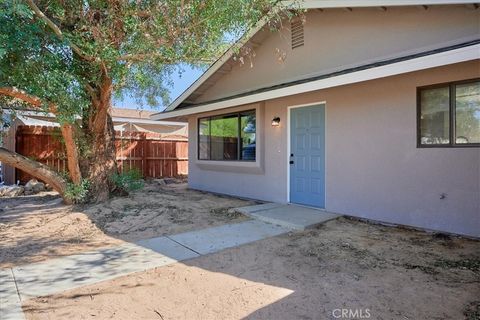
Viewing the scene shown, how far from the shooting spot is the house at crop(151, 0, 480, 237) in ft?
17.0

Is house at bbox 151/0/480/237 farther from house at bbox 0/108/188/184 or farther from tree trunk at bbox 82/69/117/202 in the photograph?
house at bbox 0/108/188/184

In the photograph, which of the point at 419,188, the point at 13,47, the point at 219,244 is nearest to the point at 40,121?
the point at 13,47

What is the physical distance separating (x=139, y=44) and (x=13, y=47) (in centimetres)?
190

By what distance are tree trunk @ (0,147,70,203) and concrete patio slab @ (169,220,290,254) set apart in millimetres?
3696

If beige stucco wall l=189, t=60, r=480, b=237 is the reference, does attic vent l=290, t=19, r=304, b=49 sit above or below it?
above

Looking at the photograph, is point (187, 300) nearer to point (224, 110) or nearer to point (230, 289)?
point (230, 289)

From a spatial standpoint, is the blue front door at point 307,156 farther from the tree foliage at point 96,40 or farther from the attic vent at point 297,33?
the tree foliage at point 96,40

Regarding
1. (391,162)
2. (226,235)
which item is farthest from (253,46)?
(226,235)

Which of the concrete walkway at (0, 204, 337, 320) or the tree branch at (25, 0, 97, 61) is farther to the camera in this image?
the tree branch at (25, 0, 97, 61)

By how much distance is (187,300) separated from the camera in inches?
131

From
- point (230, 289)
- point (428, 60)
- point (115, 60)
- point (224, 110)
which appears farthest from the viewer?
point (224, 110)

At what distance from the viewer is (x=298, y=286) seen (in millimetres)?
3598
